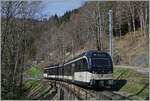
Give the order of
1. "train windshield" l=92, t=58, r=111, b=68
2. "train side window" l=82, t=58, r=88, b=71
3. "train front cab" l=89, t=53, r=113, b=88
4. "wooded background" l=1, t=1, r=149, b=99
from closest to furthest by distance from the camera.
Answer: "train front cab" l=89, t=53, r=113, b=88, "train windshield" l=92, t=58, r=111, b=68, "train side window" l=82, t=58, r=88, b=71, "wooded background" l=1, t=1, r=149, b=99

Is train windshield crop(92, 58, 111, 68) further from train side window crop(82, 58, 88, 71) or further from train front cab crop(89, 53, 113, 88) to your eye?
train side window crop(82, 58, 88, 71)

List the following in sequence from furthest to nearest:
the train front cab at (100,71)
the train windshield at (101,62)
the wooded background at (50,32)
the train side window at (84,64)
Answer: the wooded background at (50,32) → the train side window at (84,64) → the train windshield at (101,62) → the train front cab at (100,71)

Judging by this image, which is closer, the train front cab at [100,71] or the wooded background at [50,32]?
the train front cab at [100,71]

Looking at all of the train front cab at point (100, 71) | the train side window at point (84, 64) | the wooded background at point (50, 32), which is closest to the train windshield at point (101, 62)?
the train front cab at point (100, 71)

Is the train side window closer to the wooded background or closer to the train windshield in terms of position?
the train windshield

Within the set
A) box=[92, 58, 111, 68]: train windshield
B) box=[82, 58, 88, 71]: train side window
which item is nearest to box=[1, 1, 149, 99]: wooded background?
box=[82, 58, 88, 71]: train side window

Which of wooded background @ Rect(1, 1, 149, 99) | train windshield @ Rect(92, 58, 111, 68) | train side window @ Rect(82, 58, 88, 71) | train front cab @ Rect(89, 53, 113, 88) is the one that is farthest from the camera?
wooded background @ Rect(1, 1, 149, 99)

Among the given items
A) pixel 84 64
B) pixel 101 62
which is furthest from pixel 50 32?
pixel 101 62

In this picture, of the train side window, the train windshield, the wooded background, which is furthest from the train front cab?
the wooded background

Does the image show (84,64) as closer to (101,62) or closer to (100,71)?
(101,62)

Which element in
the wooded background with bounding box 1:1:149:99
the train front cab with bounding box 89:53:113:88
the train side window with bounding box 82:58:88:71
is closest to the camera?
the train front cab with bounding box 89:53:113:88

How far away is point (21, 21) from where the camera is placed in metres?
38.8

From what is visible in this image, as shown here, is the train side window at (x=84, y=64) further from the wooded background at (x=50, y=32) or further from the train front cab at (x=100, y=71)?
the wooded background at (x=50, y=32)

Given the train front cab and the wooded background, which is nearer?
the train front cab
